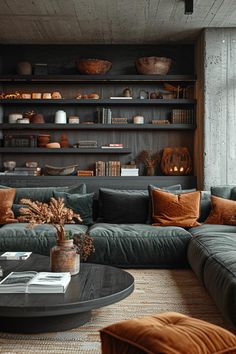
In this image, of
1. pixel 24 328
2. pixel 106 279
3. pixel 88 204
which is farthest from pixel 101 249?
pixel 24 328

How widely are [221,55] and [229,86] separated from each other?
0.41 metres

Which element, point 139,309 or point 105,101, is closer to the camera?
point 139,309

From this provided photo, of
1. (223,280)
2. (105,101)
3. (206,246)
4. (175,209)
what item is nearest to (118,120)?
(105,101)

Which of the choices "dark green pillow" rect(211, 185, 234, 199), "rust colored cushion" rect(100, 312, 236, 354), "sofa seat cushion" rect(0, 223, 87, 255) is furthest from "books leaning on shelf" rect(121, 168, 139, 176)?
"rust colored cushion" rect(100, 312, 236, 354)

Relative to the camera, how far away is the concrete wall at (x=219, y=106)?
6789 millimetres

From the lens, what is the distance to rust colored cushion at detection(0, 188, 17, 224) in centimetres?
582

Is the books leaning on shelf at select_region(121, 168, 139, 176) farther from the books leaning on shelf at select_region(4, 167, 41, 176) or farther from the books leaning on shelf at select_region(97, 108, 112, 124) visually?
the books leaning on shelf at select_region(4, 167, 41, 176)

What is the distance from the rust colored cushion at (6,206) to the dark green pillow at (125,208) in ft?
3.42

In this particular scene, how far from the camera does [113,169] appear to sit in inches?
282

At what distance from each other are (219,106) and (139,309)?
3663 millimetres

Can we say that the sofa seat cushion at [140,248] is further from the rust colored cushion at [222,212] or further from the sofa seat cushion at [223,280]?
the sofa seat cushion at [223,280]

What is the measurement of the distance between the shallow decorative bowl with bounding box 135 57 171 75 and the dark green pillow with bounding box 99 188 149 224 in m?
1.91

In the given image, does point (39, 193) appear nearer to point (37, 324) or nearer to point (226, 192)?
point (226, 192)

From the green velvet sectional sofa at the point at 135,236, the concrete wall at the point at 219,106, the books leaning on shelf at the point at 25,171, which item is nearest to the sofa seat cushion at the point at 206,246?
the green velvet sectional sofa at the point at 135,236
